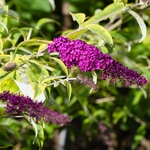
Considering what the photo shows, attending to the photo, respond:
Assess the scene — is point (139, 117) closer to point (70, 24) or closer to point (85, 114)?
point (85, 114)

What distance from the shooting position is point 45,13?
2.90 metres

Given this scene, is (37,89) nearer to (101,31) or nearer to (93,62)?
(93,62)

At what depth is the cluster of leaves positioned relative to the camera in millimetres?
1304

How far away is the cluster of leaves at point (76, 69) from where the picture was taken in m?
1.30

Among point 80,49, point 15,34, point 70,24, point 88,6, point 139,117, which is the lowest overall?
point 139,117

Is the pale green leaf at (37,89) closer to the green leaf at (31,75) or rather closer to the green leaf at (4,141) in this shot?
the green leaf at (31,75)

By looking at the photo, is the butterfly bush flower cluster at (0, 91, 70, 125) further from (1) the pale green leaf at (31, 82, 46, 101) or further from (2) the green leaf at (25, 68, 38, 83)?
(2) the green leaf at (25, 68, 38, 83)

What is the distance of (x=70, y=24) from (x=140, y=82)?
6.70 feet

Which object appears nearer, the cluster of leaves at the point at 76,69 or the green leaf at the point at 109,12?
the cluster of leaves at the point at 76,69

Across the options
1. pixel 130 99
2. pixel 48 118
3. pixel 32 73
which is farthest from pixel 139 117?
pixel 48 118

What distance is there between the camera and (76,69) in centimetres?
166

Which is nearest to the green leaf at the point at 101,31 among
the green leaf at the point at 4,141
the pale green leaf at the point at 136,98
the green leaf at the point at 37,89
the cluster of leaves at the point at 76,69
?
the cluster of leaves at the point at 76,69

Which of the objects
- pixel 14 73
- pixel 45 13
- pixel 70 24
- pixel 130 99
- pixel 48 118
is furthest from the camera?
pixel 70 24

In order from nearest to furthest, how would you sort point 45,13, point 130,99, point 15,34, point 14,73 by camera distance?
point 14,73, point 15,34, point 130,99, point 45,13
